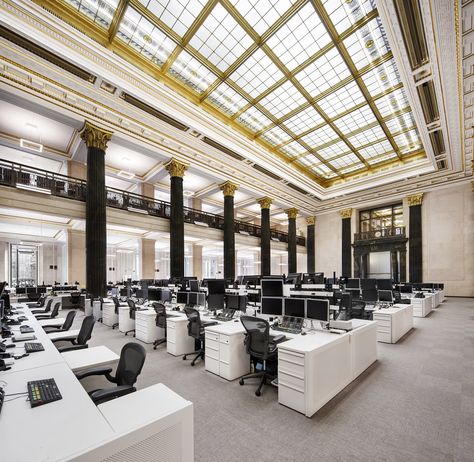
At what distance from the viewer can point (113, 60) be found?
777 centimetres

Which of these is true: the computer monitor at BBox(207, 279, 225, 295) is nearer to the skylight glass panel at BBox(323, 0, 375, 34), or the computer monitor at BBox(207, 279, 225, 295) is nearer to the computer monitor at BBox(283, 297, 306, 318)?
the computer monitor at BBox(283, 297, 306, 318)

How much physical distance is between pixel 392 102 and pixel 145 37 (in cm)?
938

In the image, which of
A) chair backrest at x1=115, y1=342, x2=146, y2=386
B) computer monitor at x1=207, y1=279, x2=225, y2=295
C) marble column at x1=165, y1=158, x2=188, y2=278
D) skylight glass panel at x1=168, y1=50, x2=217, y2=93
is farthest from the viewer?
marble column at x1=165, y1=158, x2=188, y2=278

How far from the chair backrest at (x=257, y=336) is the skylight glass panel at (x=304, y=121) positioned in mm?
10118

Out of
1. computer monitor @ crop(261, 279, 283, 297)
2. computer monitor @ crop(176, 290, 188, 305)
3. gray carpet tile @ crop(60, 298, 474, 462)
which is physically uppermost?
computer monitor @ crop(261, 279, 283, 297)

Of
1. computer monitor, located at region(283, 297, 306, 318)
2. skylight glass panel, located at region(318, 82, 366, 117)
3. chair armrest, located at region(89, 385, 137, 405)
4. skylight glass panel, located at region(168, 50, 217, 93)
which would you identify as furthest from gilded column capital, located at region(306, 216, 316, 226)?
chair armrest, located at region(89, 385, 137, 405)

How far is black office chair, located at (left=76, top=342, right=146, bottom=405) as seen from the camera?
2.19 m

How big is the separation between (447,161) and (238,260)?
18589 millimetres

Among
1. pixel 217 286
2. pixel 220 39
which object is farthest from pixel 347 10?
pixel 217 286

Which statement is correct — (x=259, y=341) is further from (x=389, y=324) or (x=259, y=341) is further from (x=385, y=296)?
(x=385, y=296)

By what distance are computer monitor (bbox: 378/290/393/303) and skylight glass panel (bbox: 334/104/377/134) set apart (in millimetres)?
7705

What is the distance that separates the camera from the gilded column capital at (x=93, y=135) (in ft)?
29.4

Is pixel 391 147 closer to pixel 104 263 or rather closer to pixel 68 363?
pixel 104 263

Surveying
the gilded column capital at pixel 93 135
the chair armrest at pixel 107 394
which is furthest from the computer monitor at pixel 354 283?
the gilded column capital at pixel 93 135
